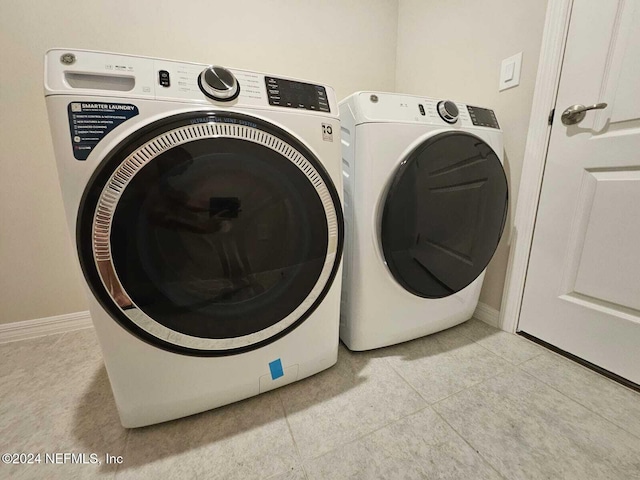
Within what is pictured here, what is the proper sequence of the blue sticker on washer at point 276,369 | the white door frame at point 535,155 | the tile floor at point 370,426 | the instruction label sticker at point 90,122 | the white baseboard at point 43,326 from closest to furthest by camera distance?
the instruction label sticker at point 90,122 → the tile floor at point 370,426 → the blue sticker on washer at point 276,369 → the white door frame at point 535,155 → the white baseboard at point 43,326

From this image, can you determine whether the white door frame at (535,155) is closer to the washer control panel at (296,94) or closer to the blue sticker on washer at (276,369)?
the washer control panel at (296,94)

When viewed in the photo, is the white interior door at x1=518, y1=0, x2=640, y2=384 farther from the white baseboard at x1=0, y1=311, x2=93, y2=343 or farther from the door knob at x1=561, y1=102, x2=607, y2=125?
the white baseboard at x1=0, y1=311, x2=93, y2=343

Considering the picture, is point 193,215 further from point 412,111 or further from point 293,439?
point 412,111

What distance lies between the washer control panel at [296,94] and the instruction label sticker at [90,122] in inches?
11.8

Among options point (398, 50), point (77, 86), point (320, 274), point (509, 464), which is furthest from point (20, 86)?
point (509, 464)

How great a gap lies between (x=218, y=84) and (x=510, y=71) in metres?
1.04

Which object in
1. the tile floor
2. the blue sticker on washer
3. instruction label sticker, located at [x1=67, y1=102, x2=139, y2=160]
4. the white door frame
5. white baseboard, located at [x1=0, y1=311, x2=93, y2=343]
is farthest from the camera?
white baseboard, located at [x1=0, y1=311, x2=93, y2=343]

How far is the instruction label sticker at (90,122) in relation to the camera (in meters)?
0.44

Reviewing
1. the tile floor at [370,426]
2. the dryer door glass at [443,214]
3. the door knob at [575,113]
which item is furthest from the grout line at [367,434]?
the door knob at [575,113]

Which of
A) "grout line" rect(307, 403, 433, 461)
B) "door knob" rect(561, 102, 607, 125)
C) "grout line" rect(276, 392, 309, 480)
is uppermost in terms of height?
"door knob" rect(561, 102, 607, 125)

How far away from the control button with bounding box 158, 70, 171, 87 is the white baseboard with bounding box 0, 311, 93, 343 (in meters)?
1.16

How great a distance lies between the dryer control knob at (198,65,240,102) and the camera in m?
0.51

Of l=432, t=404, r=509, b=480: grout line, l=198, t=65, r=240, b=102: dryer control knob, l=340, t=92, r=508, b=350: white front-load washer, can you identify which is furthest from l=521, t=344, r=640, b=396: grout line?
l=198, t=65, r=240, b=102: dryer control knob

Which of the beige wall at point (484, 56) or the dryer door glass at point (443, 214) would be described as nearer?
the dryer door glass at point (443, 214)
